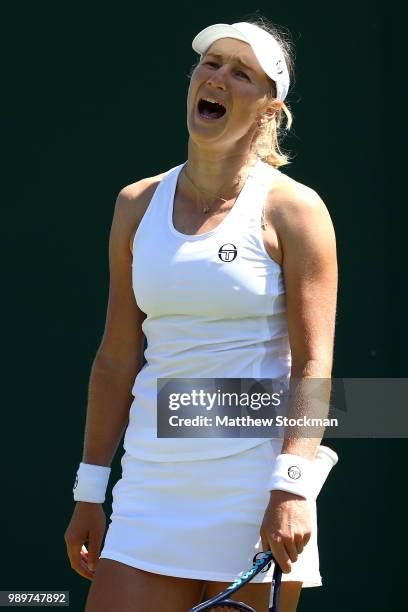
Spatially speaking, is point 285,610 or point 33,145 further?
point 33,145

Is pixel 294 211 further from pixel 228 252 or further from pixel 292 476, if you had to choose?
pixel 292 476

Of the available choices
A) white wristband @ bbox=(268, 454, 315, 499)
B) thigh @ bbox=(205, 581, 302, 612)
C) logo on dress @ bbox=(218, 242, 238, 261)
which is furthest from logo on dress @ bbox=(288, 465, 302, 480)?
logo on dress @ bbox=(218, 242, 238, 261)

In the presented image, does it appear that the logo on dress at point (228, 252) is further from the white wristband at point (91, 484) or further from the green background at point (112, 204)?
the green background at point (112, 204)

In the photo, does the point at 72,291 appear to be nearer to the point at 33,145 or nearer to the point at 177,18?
the point at 33,145

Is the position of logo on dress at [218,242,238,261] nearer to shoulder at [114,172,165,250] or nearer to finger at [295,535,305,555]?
shoulder at [114,172,165,250]

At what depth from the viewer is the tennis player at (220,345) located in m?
2.74

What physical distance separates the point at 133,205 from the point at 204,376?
0.48 metres

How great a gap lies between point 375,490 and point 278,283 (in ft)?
5.90

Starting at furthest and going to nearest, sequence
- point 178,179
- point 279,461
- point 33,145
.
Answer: point 33,145
point 178,179
point 279,461

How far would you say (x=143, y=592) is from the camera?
2.76 metres

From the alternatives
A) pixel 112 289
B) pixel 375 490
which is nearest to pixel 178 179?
pixel 112 289

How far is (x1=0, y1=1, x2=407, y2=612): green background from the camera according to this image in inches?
172

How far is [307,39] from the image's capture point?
4.45 meters

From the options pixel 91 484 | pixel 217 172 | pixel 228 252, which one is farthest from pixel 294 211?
pixel 91 484
